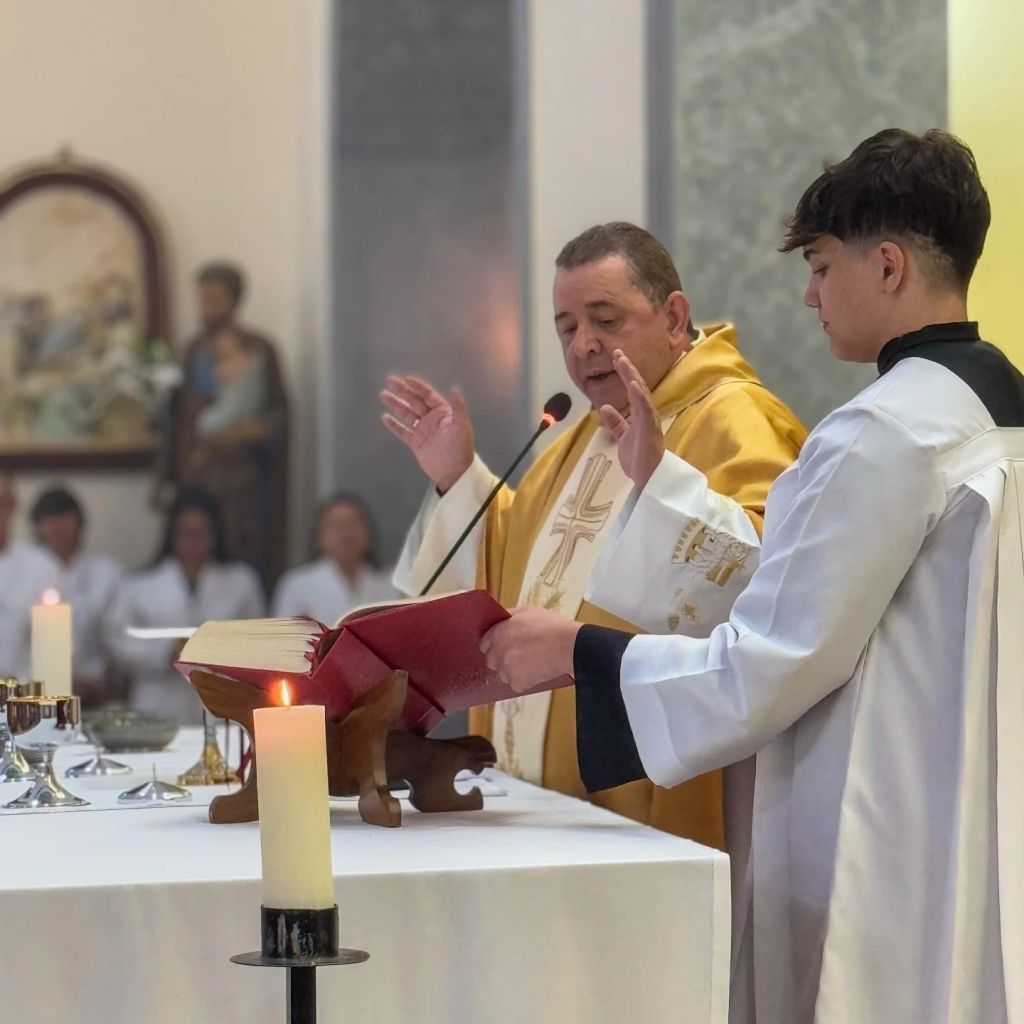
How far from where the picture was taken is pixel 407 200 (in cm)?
1024

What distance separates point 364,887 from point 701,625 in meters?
0.90

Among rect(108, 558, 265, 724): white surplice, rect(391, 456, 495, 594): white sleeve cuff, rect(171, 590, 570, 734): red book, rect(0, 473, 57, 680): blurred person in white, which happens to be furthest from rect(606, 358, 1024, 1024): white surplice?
rect(0, 473, 57, 680): blurred person in white

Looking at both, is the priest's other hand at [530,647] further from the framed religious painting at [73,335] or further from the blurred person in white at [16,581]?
the framed religious painting at [73,335]

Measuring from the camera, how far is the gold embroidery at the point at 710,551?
2592 mm

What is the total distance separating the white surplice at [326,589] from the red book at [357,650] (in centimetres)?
774

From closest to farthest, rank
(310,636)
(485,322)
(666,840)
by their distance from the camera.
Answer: (666,840) → (310,636) → (485,322)

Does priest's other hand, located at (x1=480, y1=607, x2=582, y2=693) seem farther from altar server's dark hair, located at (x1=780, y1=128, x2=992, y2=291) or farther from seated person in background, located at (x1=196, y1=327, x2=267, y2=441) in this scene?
seated person in background, located at (x1=196, y1=327, x2=267, y2=441)

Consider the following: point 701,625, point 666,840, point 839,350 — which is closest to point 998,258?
point 839,350

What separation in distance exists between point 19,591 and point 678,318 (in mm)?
7688

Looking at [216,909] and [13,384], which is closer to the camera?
[216,909]

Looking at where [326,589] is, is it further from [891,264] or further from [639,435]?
[891,264]

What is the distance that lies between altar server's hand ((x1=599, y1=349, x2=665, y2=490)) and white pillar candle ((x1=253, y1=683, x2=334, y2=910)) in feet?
3.55

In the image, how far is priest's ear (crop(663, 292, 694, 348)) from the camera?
321cm

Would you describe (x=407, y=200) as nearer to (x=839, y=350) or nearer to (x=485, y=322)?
(x=485, y=322)
